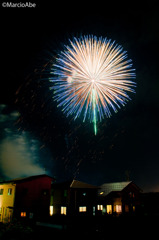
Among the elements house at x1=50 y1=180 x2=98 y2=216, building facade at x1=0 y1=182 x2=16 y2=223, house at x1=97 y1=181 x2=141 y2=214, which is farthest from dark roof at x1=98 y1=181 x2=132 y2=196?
building facade at x1=0 y1=182 x2=16 y2=223

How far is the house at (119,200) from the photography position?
40188 millimetres

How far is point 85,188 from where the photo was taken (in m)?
37.3

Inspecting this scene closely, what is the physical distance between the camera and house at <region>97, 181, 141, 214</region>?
4019 cm

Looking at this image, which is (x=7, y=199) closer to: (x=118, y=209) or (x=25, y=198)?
(x=25, y=198)

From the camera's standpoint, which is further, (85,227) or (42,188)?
(42,188)

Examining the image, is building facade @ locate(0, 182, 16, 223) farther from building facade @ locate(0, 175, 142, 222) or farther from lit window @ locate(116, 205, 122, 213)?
lit window @ locate(116, 205, 122, 213)

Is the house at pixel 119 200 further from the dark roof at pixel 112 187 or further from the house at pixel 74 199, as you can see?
the house at pixel 74 199

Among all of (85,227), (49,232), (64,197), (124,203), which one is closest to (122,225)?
(85,227)

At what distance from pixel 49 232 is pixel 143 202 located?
35.7 metres

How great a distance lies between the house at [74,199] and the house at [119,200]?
13.5 feet

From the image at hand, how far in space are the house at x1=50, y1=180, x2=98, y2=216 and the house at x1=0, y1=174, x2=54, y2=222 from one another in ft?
13.4

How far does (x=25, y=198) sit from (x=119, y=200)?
20.0 meters

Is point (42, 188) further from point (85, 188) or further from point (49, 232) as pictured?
point (49, 232)

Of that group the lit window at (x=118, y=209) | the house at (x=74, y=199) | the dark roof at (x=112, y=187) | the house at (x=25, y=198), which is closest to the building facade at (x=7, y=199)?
the house at (x=25, y=198)
